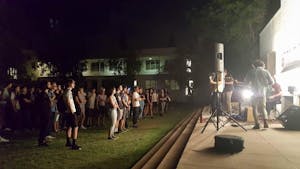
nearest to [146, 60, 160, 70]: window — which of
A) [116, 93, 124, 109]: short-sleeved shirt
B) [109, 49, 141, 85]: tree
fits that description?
[109, 49, 141, 85]: tree

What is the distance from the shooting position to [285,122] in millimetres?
10125

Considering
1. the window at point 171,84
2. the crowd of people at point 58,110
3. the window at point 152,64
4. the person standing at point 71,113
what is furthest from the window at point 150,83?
the person standing at point 71,113

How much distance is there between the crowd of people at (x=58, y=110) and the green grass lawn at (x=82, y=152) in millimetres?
410

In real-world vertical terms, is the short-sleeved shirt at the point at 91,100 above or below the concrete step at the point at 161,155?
above

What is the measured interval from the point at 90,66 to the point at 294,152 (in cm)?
4894

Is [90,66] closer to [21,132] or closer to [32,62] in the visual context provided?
[32,62]

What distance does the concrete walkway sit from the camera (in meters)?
6.16

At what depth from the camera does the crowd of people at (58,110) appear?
32.1 feet

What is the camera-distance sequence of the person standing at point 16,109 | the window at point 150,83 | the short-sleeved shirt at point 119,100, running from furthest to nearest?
the window at point 150,83
the person standing at point 16,109
the short-sleeved shirt at point 119,100

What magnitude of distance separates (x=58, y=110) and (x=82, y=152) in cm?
165

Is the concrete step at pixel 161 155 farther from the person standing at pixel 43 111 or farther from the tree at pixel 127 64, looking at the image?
the tree at pixel 127 64

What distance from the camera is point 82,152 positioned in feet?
29.8

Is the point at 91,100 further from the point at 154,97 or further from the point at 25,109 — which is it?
the point at 154,97

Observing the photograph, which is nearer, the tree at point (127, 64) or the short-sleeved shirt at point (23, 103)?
the short-sleeved shirt at point (23, 103)
